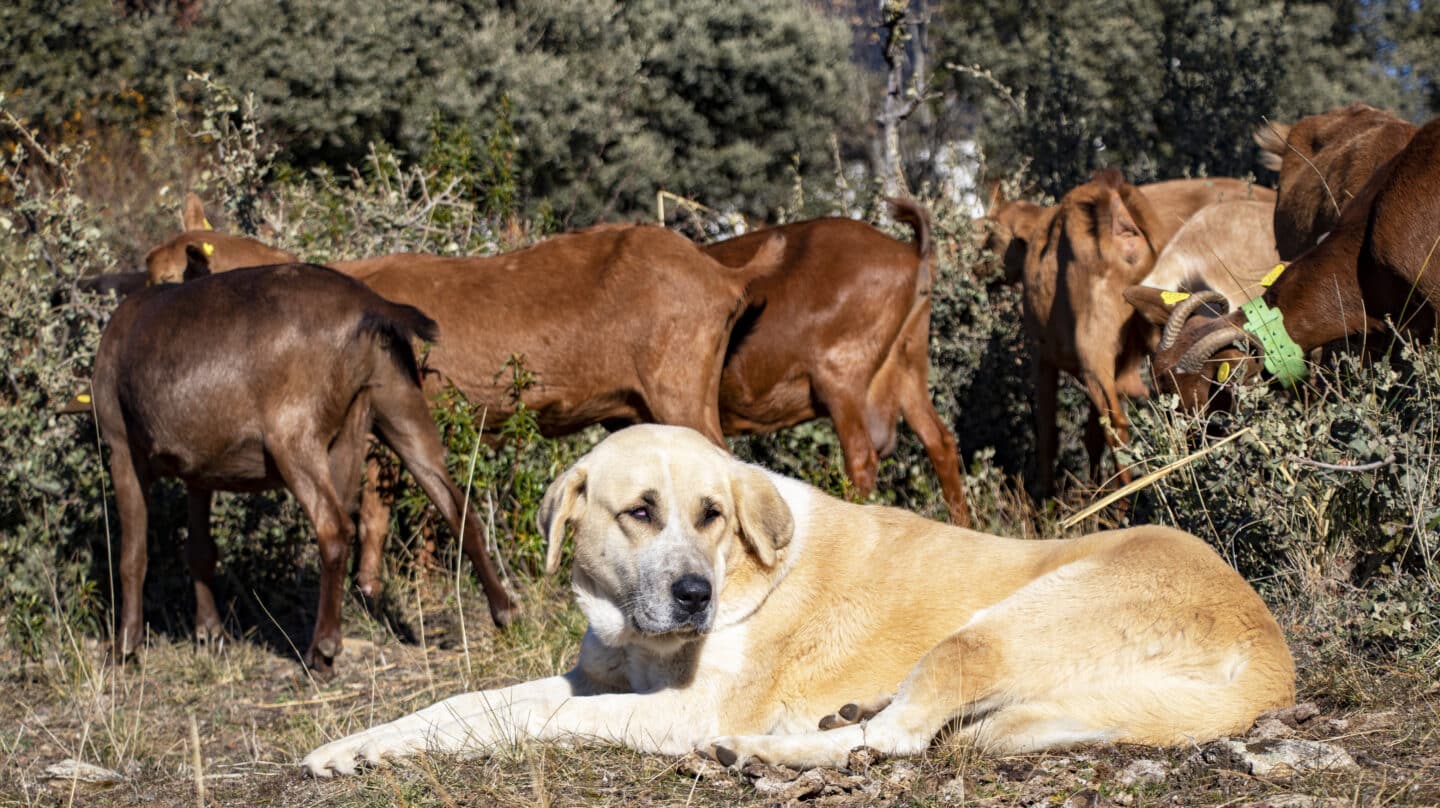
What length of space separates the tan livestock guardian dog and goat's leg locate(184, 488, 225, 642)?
3115 millimetres

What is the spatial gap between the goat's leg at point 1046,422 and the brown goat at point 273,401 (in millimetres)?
3663

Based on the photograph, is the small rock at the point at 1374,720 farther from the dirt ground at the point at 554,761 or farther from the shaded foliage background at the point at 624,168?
the shaded foliage background at the point at 624,168

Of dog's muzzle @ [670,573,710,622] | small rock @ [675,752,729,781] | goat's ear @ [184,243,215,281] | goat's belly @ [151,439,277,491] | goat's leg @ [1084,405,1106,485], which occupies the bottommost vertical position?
goat's leg @ [1084,405,1106,485]

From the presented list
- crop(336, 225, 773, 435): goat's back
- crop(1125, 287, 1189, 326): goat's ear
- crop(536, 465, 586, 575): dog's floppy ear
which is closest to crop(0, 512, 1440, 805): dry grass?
crop(536, 465, 586, 575): dog's floppy ear

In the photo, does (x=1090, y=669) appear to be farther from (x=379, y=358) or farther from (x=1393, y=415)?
(x=379, y=358)

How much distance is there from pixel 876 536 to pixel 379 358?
9.78 feet

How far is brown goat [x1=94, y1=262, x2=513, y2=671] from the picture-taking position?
21.8ft

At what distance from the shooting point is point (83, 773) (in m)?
5.19

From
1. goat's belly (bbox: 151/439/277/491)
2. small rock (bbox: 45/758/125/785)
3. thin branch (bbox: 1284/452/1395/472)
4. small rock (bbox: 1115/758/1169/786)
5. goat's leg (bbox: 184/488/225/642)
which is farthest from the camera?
goat's leg (bbox: 184/488/225/642)

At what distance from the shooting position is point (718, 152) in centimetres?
1889

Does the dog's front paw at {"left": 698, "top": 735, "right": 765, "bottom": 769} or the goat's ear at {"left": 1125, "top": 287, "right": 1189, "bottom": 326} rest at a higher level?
the dog's front paw at {"left": 698, "top": 735, "right": 765, "bottom": 769}

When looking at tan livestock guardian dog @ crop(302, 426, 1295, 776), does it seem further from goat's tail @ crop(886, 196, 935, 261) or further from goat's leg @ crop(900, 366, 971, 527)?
goat's tail @ crop(886, 196, 935, 261)

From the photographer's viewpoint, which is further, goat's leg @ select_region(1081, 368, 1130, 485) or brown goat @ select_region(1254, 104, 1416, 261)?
goat's leg @ select_region(1081, 368, 1130, 485)

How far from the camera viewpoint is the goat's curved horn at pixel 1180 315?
657 centimetres
